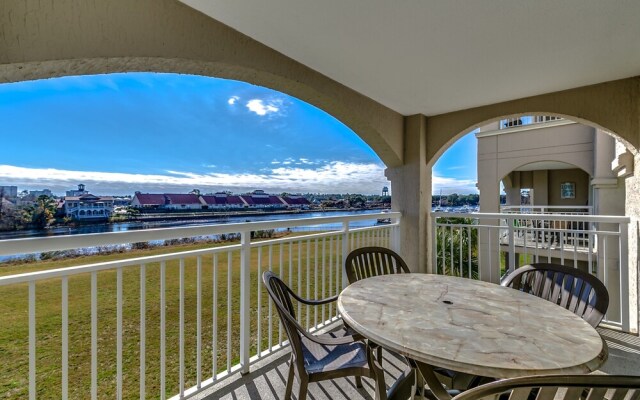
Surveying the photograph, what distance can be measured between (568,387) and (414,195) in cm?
361

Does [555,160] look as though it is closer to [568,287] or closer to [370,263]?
[568,287]

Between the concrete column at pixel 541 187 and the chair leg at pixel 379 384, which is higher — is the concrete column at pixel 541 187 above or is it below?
above

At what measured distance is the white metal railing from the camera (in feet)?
5.02

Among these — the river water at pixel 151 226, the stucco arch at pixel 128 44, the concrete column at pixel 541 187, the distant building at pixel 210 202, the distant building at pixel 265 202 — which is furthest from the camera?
the concrete column at pixel 541 187

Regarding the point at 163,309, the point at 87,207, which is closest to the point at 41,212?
the point at 87,207

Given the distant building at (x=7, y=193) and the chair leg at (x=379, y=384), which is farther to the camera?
the distant building at (x=7, y=193)

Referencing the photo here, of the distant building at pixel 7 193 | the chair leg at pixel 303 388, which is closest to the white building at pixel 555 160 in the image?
the chair leg at pixel 303 388

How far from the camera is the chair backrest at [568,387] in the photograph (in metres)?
0.84

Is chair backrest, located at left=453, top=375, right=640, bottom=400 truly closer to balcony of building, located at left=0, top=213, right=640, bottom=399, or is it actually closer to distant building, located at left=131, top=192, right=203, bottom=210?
balcony of building, located at left=0, top=213, right=640, bottom=399

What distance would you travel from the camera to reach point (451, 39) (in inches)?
92.4

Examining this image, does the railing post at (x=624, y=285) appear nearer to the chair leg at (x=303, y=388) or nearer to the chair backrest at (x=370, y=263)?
the chair backrest at (x=370, y=263)

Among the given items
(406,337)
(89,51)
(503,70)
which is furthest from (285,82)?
(406,337)

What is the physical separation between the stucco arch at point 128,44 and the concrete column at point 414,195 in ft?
7.09

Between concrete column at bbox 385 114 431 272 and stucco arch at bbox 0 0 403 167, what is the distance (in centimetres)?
216
